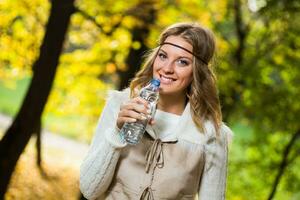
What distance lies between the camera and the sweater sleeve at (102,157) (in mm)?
2676

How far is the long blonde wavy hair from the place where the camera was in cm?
295

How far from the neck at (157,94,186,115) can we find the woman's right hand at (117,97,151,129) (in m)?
0.44

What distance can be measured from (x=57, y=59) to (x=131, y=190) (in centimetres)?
345

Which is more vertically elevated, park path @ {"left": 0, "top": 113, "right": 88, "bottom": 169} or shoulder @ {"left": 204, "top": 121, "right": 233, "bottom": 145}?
shoulder @ {"left": 204, "top": 121, "right": 233, "bottom": 145}

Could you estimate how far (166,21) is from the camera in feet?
34.1

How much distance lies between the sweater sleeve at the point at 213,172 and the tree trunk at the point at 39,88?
11.0 ft

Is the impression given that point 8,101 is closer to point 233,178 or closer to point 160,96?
point 233,178

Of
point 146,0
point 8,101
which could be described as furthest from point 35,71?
point 8,101

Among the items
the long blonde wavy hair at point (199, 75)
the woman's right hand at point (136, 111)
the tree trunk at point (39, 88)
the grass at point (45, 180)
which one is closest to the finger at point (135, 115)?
the woman's right hand at point (136, 111)

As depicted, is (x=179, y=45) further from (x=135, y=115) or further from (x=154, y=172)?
(x=154, y=172)

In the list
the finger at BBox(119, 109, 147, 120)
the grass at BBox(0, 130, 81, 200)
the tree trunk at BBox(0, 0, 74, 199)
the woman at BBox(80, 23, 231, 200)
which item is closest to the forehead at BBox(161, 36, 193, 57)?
the woman at BBox(80, 23, 231, 200)

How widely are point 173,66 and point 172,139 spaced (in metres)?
0.39

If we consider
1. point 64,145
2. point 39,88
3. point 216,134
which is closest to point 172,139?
point 216,134

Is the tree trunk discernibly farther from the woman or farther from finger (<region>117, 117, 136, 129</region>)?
finger (<region>117, 117, 136, 129</region>)
